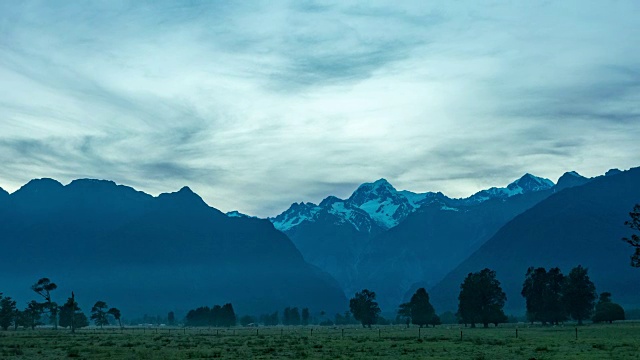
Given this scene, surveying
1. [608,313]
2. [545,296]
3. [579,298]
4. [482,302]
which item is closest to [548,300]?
[545,296]

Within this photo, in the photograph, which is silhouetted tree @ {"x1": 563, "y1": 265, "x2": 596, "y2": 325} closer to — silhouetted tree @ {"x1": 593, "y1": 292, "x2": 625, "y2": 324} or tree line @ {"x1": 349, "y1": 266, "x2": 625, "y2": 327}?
tree line @ {"x1": 349, "y1": 266, "x2": 625, "y2": 327}

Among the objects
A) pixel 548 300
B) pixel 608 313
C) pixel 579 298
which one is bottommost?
pixel 608 313

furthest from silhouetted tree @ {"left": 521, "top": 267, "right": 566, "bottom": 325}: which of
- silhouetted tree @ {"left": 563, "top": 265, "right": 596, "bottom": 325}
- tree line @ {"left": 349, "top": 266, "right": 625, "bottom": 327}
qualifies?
silhouetted tree @ {"left": 563, "top": 265, "right": 596, "bottom": 325}

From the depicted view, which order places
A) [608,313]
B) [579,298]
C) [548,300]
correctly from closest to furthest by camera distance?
[608,313] → [579,298] → [548,300]

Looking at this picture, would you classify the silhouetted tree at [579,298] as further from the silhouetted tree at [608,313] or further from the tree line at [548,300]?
the silhouetted tree at [608,313]

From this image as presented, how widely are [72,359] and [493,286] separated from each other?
474 ft

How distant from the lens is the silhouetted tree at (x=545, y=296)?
567 feet

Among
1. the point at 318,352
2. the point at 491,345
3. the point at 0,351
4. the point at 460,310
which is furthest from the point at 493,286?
the point at 0,351

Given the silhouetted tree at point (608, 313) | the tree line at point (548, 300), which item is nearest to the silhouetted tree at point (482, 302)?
the tree line at point (548, 300)

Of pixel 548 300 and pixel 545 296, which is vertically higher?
pixel 545 296

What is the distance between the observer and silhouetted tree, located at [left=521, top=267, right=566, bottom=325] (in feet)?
567

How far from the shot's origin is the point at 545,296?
17738cm

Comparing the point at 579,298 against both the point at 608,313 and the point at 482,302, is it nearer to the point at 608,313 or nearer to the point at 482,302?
the point at 608,313

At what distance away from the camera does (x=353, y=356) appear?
6900cm
